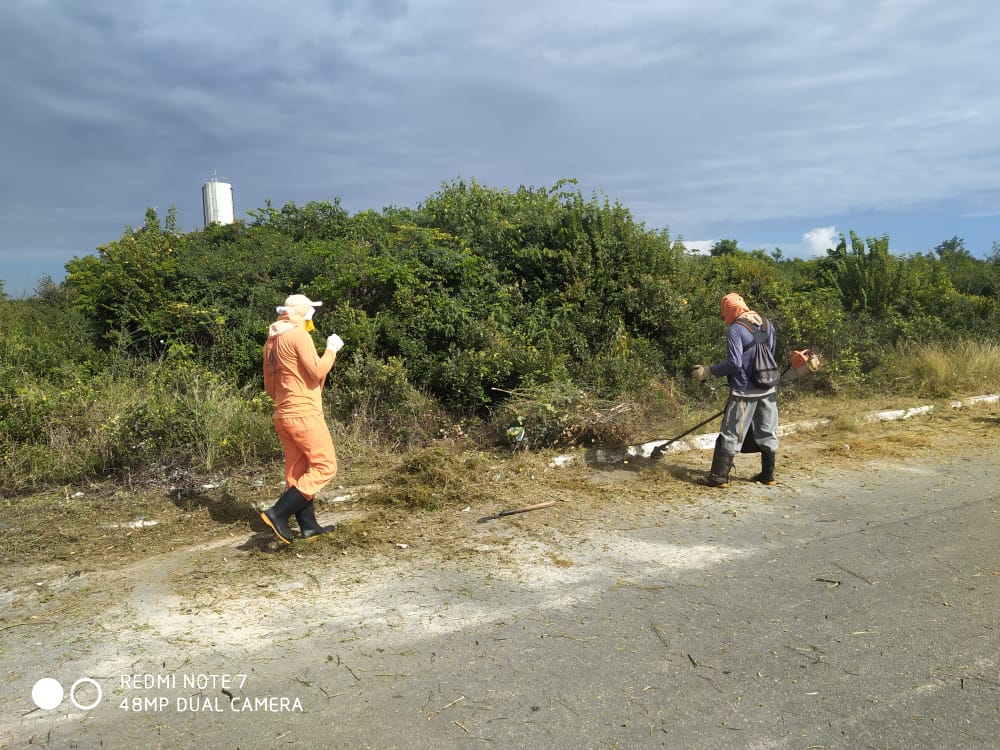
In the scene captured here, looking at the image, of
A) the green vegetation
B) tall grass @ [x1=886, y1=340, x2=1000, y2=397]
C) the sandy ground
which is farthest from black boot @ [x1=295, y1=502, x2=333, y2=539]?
tall grass @ [x1=886, y1=340, x2=1000, y2=397]

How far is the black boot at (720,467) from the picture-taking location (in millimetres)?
6594

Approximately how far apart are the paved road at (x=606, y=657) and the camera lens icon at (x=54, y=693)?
0.12 ft

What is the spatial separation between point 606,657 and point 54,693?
2.71 meters

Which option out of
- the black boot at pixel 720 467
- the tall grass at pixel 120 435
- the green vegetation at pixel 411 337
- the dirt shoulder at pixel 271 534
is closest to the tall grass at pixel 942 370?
the green vegetation at pixel 411 337

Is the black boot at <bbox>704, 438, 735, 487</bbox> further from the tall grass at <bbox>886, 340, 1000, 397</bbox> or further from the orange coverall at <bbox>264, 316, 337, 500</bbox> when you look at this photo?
the tall grass at <bbox>886, 340, 1000, 397</bbox>

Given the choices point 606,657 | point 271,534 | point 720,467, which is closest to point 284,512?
point 271,534

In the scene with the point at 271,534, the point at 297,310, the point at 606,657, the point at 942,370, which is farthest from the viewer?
the point at 942,370

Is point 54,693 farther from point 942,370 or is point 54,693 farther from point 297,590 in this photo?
point 942,370

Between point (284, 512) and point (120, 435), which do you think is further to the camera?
point (120, 435)

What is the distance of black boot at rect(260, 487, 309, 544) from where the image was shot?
5074 millimetres

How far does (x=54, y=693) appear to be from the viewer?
3.33 m

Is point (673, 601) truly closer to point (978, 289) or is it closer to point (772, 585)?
point (772, 585)

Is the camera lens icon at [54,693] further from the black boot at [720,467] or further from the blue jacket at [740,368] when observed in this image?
the blue jacket at [740,368]

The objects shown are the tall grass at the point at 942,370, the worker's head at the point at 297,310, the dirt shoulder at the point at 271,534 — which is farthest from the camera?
the tall grass at the point at 942,370
